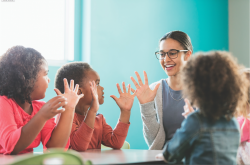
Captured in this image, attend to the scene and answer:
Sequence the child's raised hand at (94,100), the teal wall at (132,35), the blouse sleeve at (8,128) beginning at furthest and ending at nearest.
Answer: the teal wall at (132,35), the child's raised hand at (94,100), the blouse sleeve at (8,128)

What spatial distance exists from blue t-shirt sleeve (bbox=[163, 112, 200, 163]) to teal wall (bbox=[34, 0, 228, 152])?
5.83ft

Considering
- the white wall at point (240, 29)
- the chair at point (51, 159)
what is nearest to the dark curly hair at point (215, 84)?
the chair at point (51, 159)

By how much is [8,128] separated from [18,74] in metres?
0.28

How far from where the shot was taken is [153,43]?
3117mm

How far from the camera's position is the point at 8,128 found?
3.54 feet

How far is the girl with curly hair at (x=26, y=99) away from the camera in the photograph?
3.59 ft

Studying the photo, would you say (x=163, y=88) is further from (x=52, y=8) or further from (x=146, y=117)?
(x=52, y=8)

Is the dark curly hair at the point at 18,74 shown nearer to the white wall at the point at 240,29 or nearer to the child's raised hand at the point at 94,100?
the child's raised hand at the point at 94,100

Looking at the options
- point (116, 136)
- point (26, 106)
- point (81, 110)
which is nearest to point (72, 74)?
point (81, 110)

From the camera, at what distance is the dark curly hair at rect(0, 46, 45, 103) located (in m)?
1.19

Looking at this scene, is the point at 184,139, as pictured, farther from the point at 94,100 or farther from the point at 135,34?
the point at 135,34

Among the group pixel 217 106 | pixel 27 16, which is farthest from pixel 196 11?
pixel 217 106

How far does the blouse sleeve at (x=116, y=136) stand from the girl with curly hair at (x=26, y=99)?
1.01ft

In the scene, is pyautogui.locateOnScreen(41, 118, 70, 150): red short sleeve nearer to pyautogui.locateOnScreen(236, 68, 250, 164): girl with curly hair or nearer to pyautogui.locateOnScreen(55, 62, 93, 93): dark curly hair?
pyautogui.locateOnScreen(55, 62, 93, 93): dark curly hair
